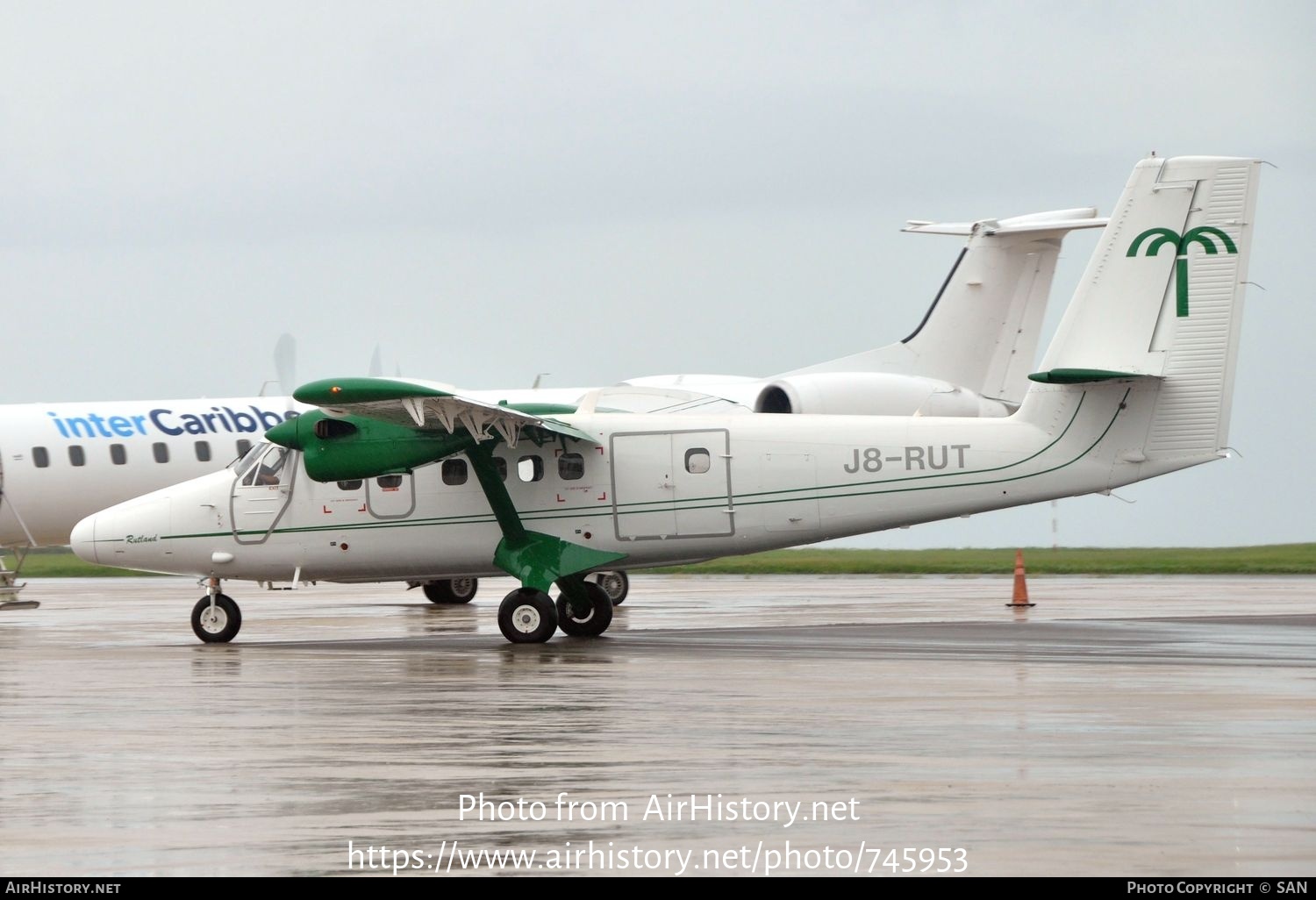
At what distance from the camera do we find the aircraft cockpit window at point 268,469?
20109 mm

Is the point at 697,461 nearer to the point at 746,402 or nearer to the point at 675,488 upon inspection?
the point at 675,488

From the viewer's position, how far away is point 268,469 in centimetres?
2014

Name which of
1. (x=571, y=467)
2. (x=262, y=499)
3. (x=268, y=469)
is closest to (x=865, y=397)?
(x=571, y=467)

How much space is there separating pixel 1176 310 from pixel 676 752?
10.5m

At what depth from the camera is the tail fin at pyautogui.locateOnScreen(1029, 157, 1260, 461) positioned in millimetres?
18547

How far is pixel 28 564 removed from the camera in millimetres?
51594

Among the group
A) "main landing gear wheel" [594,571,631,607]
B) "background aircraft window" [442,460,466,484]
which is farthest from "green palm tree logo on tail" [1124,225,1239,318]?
"main landing gear wheel" [594,571,631,607]

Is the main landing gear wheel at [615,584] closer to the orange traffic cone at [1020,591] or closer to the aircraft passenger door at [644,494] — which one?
the orange traffic cone at [1020,591]

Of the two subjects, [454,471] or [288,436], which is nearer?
[288,436]

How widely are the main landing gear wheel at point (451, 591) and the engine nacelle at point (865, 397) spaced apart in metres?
5.94

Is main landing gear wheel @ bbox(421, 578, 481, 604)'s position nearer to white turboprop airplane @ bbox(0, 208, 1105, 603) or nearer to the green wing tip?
white turboprop airplane @ bbox(0, 208, 1105, 603)

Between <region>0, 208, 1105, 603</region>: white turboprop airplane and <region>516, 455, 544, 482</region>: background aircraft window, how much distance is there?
5.47 m
